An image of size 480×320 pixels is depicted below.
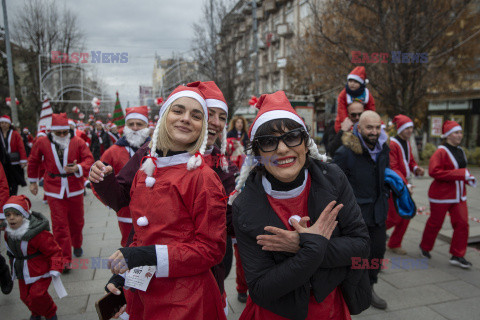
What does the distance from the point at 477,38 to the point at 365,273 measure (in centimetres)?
1633

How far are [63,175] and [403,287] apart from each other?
16.1 feet

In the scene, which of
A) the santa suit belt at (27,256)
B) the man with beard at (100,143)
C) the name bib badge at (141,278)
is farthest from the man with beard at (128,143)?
the man with beard at (100,143)

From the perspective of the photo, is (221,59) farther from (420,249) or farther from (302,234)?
(302,234)

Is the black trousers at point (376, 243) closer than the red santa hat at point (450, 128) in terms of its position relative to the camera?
Yes

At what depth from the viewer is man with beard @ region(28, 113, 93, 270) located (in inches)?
189

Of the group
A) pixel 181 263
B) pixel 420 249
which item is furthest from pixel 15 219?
pixel 420 249

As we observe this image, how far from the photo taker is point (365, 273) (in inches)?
75.5

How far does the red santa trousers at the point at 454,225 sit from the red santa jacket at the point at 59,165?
5.25 m

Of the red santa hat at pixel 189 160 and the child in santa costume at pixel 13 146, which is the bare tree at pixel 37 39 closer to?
the child in santa costume at pixel 13 146

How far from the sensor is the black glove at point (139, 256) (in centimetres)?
170

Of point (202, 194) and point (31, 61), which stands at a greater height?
point (31, 61)

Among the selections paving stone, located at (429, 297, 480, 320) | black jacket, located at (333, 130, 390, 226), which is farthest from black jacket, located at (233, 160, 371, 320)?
paving stone, located at (429, 297, 480, 320)

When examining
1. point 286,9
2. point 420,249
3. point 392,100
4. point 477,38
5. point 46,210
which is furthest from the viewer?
point 286,9
